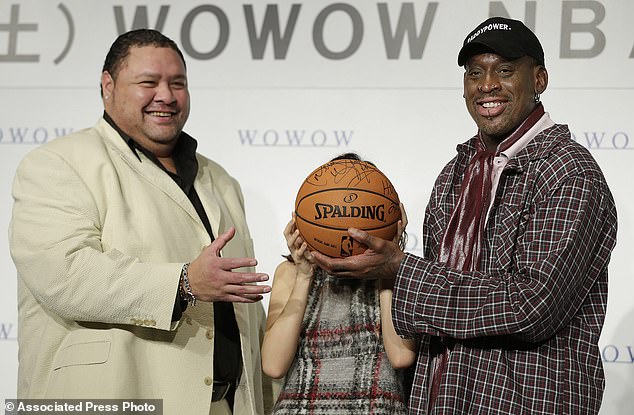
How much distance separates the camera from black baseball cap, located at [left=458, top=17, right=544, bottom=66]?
2447 millimetres

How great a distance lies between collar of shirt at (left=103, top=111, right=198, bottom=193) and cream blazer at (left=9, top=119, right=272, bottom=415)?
3 centimetres

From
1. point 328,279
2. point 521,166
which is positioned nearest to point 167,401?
point 328,279

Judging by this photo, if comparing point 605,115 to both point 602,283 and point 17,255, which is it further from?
point 17,255

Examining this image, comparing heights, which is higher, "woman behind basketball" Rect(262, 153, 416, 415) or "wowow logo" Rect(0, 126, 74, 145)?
"wowow logo" Rect(0, 126, 74, 145)

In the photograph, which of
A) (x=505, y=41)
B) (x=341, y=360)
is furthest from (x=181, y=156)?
(x=505, y=41)

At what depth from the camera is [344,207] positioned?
2393 mm

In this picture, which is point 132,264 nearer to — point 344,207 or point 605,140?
point 344,207

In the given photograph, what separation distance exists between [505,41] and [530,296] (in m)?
0.72

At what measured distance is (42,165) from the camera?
106 inches

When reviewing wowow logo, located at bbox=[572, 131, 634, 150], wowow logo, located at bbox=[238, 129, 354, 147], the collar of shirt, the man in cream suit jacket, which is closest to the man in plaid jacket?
the man in cream suit jacket

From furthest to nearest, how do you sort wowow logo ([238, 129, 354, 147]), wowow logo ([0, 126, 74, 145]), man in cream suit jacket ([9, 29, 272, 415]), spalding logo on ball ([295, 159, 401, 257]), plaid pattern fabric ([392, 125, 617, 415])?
wowow logo ([0, 126, 74, 145])
wowow logo ([238, 129, 354, 147])
man in cream suit jacket ([9, 29, 272, 415])
spalding logo on ball ([295, 159, 401, 257])
plaid pattern fabric ([392, 125, 617, 415])

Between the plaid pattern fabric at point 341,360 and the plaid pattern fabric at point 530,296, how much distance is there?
6.2 inches

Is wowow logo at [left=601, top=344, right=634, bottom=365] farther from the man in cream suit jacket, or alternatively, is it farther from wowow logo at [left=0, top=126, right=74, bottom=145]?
wowow logo at [left=0, top=126, right=74, bottom=145]

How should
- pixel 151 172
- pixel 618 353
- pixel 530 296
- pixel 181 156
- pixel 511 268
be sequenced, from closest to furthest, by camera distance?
pixel 530 296, pixel 511 268, pixel 151 172, pixel 181 156, pixel 618 353
